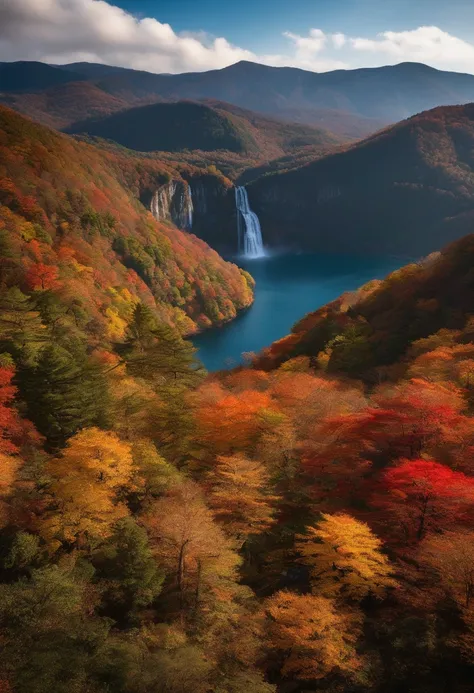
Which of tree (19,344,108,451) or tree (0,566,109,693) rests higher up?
tree (19,344,108,451)

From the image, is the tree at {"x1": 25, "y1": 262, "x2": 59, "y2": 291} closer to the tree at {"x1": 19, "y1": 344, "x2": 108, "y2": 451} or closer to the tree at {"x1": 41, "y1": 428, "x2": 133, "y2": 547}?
the tree at {"x1": 19, "y1": 344, "x2": 108, "y2": 451}

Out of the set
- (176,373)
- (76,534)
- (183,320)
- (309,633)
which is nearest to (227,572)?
(309,633)

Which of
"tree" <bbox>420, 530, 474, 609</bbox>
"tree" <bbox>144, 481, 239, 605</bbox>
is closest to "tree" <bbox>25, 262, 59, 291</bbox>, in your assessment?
"tree" <bbox>144, 481, 239, 605</bbox>

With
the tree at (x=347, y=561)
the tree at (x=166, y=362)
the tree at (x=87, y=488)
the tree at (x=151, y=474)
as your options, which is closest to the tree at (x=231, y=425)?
the tree at (x=151, y=474)

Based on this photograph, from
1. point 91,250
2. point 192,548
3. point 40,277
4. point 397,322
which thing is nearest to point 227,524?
point 192,548

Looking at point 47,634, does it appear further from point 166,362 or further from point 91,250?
point 91,250

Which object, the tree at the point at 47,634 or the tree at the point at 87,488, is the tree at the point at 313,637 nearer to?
the tree at the point at 47,634

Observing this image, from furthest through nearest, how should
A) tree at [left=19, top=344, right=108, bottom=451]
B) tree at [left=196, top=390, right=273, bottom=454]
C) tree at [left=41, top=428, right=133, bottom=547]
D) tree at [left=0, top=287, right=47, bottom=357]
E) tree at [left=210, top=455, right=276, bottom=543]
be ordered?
1. tree at [left=0, top=287, right=47, bottom=357]
2. tree at [left=196, top=390, right=273, bottom=454]
3. tree at [left=19, top=344, right=108, bottom=451]
4. tree at [left=210, top=455, right=276, bottom=543]
5. tree at [left=41, top=428, right=133, bottom=547]
